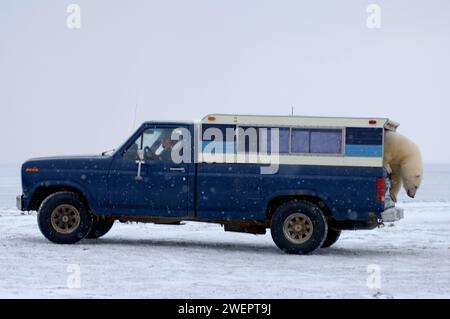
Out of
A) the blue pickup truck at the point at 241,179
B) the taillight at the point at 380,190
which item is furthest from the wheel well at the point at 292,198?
the taillight at the point at 380,190

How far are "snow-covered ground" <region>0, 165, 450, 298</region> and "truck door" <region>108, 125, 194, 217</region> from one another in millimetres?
691

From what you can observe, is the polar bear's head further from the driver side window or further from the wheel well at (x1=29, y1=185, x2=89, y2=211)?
the wheel well at (x1=29, y1=185, x2=89, y2=211)

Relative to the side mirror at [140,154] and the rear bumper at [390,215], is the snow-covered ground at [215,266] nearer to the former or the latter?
the rear bumper at [390,215]

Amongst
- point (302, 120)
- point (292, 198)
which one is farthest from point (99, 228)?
point (302, 120)

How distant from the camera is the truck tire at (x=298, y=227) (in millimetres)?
14383

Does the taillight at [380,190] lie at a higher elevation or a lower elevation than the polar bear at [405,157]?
lower

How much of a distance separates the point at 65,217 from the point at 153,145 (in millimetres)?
1929

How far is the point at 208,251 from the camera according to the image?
14.9 m

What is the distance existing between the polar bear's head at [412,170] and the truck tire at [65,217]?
529cm

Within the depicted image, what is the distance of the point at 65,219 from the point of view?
15258mm
